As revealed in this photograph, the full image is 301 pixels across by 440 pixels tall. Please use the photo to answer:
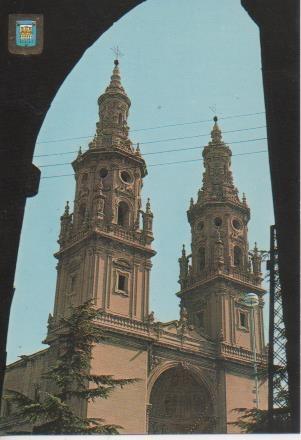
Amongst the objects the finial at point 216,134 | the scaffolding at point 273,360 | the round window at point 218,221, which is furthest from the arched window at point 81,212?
the scaffolding at point 273,360

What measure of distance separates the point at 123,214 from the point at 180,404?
14.7 meters

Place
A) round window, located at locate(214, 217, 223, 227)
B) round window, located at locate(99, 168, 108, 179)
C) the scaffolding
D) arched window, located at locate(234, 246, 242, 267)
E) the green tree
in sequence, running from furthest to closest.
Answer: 1. round window, located at locate(214, 217, 223, 227)
2. arched window, located at locate(234, 246, 242, 267)
3. round window, located at locate(99, 168, 108, 179)
4. the green tree
5. the scaffolding

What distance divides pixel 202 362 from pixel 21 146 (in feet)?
133

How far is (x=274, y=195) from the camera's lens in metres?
5.84

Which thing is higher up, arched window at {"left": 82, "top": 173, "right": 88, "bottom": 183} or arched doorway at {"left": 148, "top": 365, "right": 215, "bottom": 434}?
arched window at {"left": 82, "top": 173, "right": 88, "bottom": 183}

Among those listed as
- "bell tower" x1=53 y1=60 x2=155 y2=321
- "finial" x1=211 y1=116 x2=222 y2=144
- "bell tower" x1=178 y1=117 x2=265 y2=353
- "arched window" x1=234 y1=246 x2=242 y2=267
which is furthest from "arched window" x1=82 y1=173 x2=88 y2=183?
"finial" x1=211 y1=116 x2=222 y2=144

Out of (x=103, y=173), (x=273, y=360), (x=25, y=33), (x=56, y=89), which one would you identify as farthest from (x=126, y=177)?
(x=25, y=33)

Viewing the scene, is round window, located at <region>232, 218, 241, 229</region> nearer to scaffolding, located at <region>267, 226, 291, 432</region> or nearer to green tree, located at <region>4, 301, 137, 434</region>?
green tree, located at <region>4, 301, 137, 434</region>

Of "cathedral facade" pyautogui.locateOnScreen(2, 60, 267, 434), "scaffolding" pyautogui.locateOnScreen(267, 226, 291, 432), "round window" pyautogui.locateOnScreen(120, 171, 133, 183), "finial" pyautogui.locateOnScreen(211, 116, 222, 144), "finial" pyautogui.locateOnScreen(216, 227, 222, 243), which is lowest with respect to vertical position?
"scaffolding" pyautogui.locateOnScreen(267, 226, 291, 432)

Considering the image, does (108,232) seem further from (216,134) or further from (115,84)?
(216,134)

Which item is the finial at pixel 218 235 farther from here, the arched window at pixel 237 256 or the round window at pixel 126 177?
the round window at pixel 126 177

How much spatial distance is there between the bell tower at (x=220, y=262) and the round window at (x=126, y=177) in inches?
392

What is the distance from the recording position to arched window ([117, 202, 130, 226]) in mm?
43731

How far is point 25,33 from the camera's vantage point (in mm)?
4898
